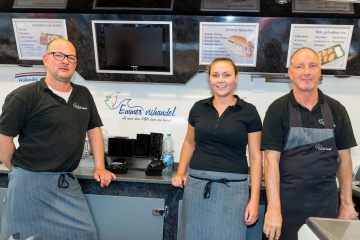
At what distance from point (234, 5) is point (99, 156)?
1392 millimetres

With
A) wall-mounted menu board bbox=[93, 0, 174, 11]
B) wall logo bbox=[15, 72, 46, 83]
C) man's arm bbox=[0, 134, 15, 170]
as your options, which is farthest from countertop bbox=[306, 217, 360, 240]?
wall logo bbox=[15, 72, 46, 83]

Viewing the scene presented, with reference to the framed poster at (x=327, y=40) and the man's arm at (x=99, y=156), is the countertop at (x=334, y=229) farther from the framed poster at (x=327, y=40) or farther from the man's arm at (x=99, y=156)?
the framed poster at (x=327, y=40)

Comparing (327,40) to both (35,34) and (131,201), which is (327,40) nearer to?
(131,201)

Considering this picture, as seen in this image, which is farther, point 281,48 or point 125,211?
point 281,48

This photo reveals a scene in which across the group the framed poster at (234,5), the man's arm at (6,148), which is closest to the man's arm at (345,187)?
the framed poster at (234,5)

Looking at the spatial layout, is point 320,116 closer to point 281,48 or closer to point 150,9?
point 281,48

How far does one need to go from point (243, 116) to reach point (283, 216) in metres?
0.54

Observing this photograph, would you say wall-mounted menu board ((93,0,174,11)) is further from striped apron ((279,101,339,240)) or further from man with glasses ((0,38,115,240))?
striped apron ((279,101,339,240))

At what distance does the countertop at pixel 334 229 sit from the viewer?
85 cm

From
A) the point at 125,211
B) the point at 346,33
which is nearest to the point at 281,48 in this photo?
the point at 346,33

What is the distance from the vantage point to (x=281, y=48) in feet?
7.71

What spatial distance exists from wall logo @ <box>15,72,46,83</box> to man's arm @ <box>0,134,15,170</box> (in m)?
1.12

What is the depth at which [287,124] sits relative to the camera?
1.67 m

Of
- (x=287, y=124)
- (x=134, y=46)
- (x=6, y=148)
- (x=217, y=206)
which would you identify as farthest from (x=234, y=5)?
(x=6, y=148)
